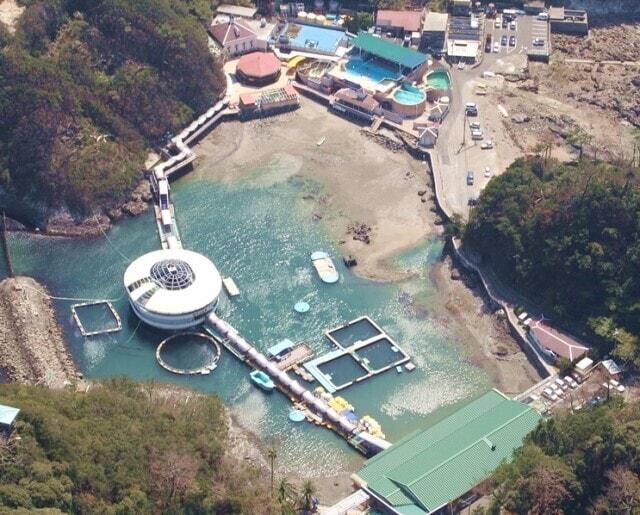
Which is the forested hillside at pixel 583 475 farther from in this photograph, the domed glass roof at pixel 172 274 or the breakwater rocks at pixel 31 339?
the breakwater rocks at pixel 31 339

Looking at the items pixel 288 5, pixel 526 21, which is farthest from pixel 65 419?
pixel 526 21

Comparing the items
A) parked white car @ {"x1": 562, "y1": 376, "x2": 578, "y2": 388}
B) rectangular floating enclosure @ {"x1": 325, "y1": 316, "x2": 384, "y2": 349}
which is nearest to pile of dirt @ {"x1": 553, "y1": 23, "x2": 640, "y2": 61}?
rectangular floating enclosure @ {"x1": 325, "y1": 316, "x2": 384, "y2": 349}

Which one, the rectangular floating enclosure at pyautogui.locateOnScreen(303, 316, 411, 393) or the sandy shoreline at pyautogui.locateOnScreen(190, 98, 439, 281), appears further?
the sandy shoreline at pyautogui.locateOnScreen(190, 98, 439, 281)

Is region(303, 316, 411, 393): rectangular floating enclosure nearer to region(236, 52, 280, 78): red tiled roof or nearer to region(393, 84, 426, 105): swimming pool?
region(393, 84, 426, 105): swimming pool

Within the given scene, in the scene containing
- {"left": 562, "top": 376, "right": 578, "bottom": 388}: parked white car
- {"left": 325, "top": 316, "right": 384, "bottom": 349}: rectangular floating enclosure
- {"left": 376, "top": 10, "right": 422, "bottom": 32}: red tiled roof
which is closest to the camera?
{"left": 562, "top": 376, "right": 578, "bottom": 388}: parked white car

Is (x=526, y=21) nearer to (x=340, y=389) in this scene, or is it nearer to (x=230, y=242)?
(x=230, y=242)

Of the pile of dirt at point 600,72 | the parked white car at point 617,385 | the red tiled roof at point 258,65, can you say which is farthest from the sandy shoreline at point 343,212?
the pile of dirt at point 600,72

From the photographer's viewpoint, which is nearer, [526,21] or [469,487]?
[469,487]
